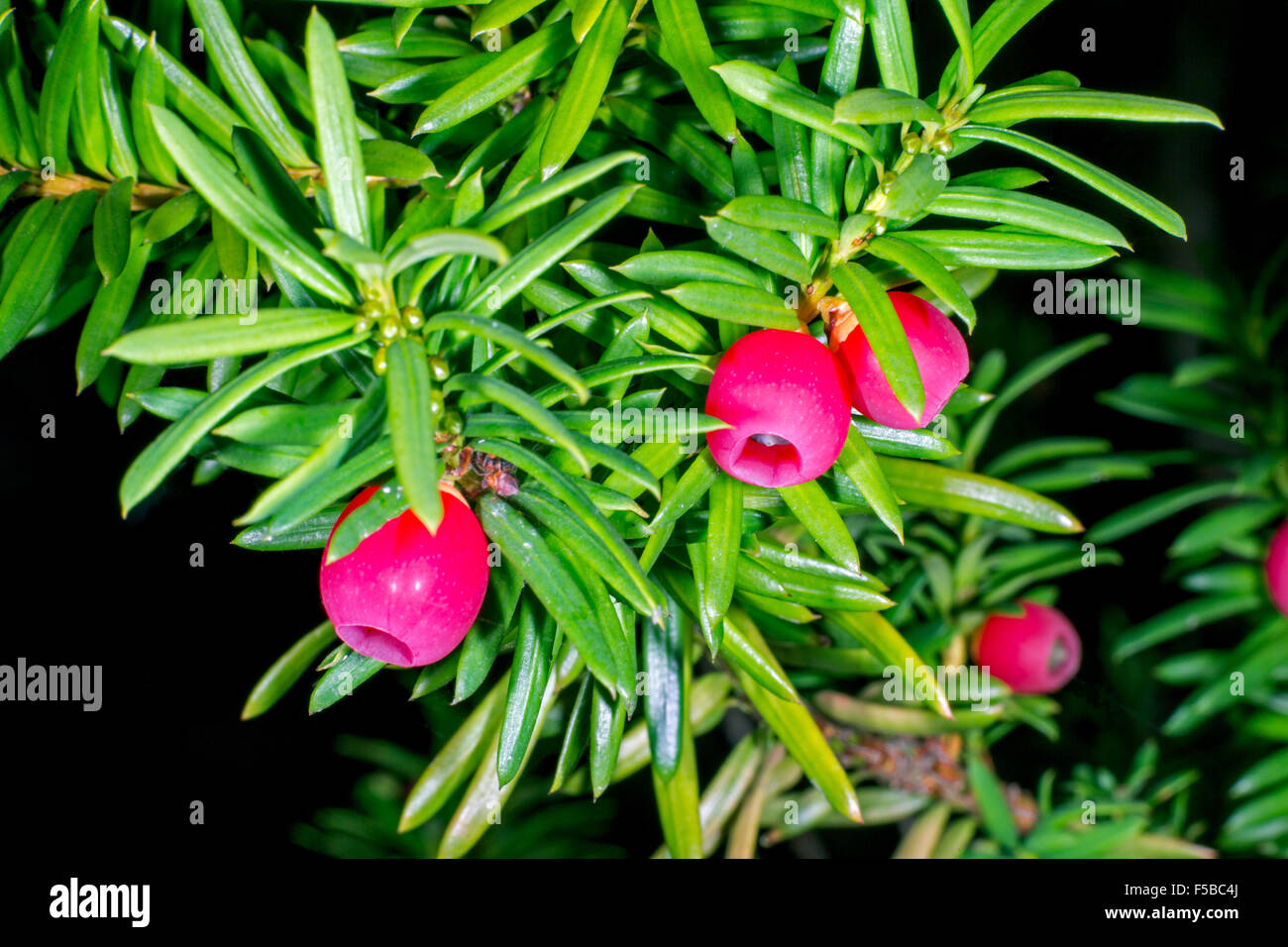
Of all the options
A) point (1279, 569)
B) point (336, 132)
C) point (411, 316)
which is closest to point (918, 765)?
point (1279, 569)

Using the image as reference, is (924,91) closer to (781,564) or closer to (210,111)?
(781,564)

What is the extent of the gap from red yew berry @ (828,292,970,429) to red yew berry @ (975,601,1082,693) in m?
0.80

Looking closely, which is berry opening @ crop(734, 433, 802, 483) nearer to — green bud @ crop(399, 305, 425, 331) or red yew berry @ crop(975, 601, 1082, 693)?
green bud @ crop(399, 305, 425, 331)

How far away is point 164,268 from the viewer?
903mm

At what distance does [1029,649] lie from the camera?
1.35 meters

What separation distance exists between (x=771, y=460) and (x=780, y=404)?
10 cm

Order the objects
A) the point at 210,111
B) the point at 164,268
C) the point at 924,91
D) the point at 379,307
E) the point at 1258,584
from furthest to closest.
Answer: the point at 1258,584 → the point at 924,91 → the point at 164,268 → the point at 210,111 → the point at 379,307

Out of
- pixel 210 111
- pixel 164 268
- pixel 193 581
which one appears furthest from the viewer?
pixel 193 581

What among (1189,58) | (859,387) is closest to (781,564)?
(859,387)

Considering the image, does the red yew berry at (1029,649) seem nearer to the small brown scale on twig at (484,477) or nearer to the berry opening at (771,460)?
the berry opening at (771,460)

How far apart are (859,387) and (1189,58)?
4.58 feet

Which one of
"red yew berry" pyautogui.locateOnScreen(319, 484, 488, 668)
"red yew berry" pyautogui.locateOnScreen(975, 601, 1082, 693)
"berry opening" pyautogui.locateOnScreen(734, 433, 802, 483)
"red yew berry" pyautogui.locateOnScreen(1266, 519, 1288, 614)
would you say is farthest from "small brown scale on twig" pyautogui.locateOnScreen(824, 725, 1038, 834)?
"red yew berry" pyautogui.locateOnScreen(319, 484, 488, 668)

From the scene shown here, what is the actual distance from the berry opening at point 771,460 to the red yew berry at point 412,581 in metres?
0.23

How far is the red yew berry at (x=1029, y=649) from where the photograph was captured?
4.44 ft
